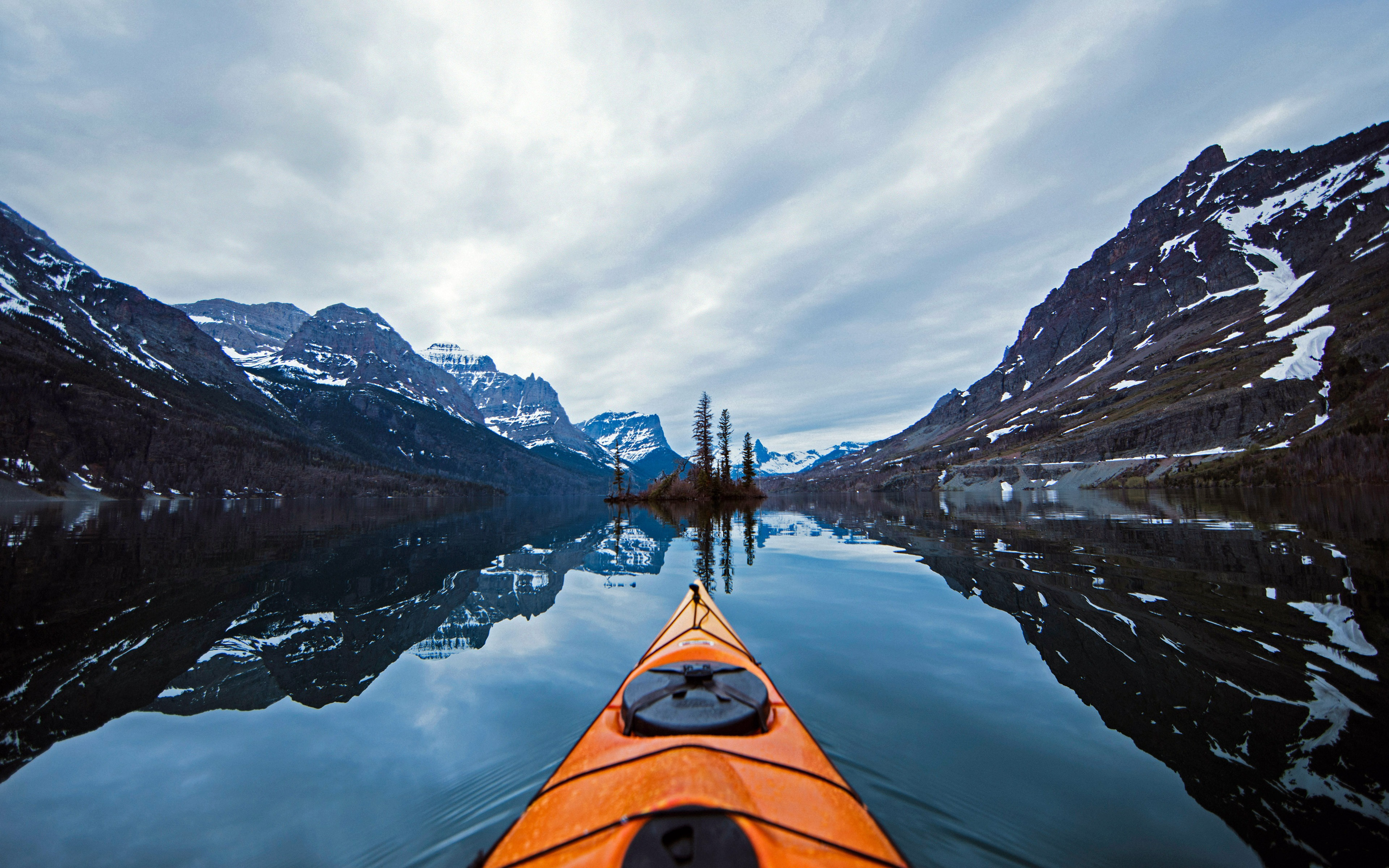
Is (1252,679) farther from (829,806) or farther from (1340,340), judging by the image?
(1340,340)

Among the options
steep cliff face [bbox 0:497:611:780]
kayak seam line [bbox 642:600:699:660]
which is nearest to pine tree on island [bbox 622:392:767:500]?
steep cliff face [bbox 0:497:611:780]

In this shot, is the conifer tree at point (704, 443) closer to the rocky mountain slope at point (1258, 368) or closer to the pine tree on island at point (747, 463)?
the pine tree on island at point (747, 463)

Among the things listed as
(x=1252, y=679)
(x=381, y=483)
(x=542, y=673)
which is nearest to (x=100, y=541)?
(x=542, y=673)

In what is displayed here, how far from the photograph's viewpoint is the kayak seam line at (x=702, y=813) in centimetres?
262

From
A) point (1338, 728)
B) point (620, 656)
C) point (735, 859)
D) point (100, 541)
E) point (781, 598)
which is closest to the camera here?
point (735, 859)

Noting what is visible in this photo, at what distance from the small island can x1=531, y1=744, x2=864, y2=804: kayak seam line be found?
2301 inches

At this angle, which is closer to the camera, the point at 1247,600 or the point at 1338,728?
the point at 1338,728

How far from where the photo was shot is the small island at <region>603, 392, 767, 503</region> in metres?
63.2

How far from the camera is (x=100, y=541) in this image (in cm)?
2473

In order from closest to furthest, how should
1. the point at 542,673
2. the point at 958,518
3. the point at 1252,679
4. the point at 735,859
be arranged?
the point at 735,859
the point at 1252,679
the point at 542,673
the point at 958,518

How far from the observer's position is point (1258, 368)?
102000 mm

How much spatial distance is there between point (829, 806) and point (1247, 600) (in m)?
12.3

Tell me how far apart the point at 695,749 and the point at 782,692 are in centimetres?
400

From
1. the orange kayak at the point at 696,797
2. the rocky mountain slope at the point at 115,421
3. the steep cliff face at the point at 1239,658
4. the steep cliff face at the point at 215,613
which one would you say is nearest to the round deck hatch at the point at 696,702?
the orange kayak at the point at 696,797
